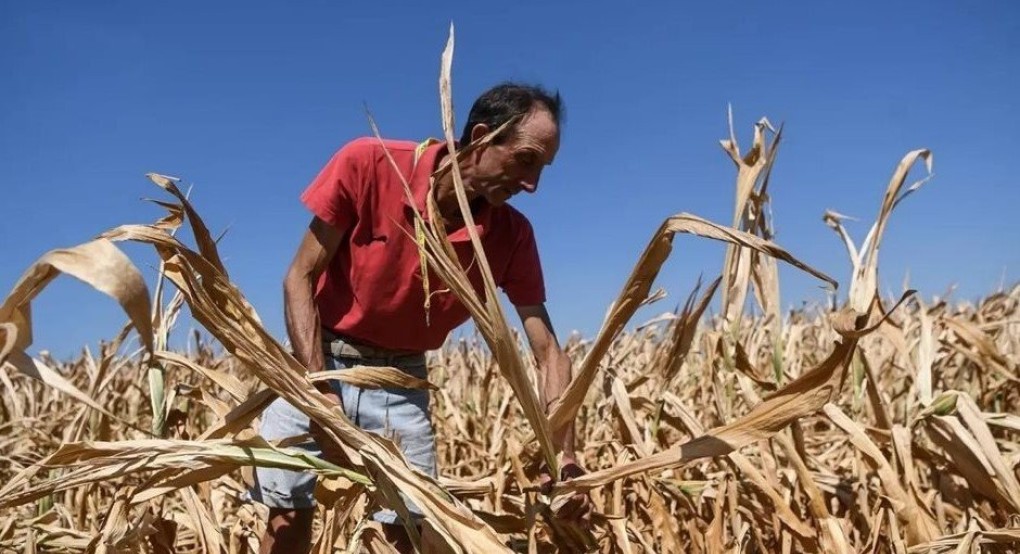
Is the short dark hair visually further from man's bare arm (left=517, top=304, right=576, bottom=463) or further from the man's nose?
man's bare arm (left=517, top=304, right=576, bottom=463)

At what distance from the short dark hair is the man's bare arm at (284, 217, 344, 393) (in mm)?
500

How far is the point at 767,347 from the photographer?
4219 millimetres

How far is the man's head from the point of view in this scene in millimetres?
2066

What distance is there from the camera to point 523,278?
97.5 inches

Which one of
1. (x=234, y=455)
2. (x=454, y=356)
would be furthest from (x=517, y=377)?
(x=454, y=356)

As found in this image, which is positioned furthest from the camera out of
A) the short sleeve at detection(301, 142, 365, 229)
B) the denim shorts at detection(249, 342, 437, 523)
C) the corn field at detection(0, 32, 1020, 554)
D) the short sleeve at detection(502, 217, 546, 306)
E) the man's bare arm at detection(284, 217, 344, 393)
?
the short sleeve at detection(502, 217, 546, 306)

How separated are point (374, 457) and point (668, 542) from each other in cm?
84

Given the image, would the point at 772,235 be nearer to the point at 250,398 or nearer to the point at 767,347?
the point at 250,398

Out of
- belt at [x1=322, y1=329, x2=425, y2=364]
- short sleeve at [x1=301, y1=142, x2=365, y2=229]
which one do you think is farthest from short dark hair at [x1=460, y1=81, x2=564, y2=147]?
belt at [x1=322, y1=329, x2=425, y2=364]

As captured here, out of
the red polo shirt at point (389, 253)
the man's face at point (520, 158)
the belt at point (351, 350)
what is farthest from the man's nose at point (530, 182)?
the belt at point (351, 350)

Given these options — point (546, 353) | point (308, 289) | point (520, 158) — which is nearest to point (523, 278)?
point (546, 353)

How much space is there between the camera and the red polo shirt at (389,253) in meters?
2.27

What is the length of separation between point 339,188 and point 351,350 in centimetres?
49

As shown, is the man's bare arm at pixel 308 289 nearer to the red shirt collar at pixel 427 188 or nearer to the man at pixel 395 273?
the man at pixel 395 273
